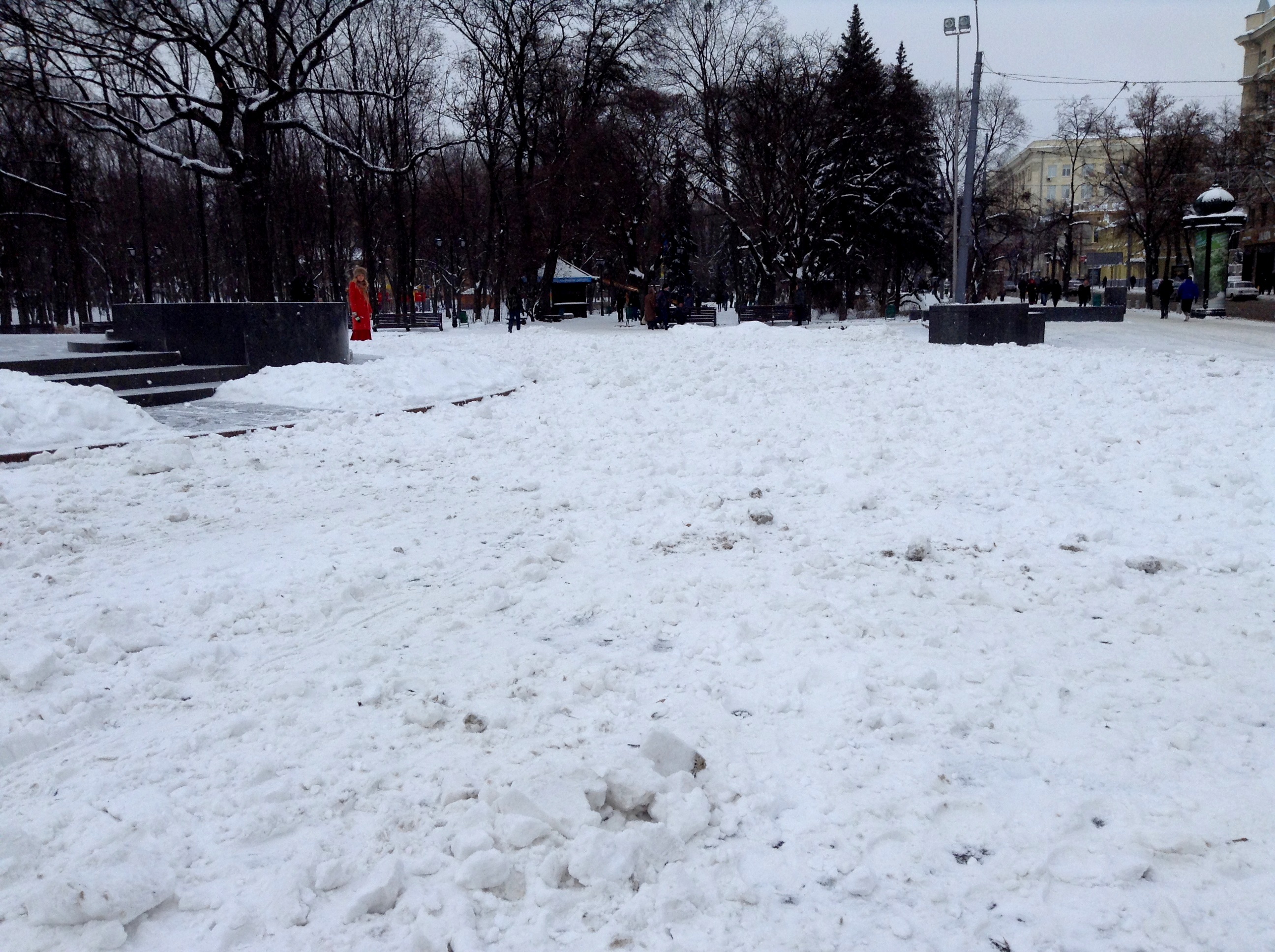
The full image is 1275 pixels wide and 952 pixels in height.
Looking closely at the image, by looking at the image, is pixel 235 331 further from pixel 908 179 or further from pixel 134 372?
pixel 908 179

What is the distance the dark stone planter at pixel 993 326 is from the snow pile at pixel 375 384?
467 inches

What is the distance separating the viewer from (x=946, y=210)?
176 feet

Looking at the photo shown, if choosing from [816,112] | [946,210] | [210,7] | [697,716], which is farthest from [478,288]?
[697,716]

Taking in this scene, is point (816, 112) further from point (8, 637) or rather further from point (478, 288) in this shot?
point (8, 637)

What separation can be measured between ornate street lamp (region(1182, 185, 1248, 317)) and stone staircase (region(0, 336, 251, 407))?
33.5m

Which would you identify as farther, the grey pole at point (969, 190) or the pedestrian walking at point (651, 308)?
the pedestrian walking at point (651, 308)

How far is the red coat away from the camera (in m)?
17.4

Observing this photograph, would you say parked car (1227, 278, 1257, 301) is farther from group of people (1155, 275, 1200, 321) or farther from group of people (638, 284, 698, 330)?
group of people (638, 284, 698, 330)

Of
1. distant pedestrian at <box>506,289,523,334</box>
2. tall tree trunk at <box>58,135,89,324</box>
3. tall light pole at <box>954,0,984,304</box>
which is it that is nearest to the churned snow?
tall light pole at <box>954,0,984,304</box>

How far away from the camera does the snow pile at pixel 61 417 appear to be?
25.9 feet

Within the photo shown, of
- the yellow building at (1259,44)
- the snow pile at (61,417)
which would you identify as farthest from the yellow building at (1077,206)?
the snow pile at (61,417)

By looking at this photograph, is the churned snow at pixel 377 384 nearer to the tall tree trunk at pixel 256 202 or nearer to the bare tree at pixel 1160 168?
the tall tree trunk at pixel 256 202

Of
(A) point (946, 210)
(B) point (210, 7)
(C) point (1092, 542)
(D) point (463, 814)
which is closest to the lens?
(D) point (463, 814)

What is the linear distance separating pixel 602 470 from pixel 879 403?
15.4 feet
